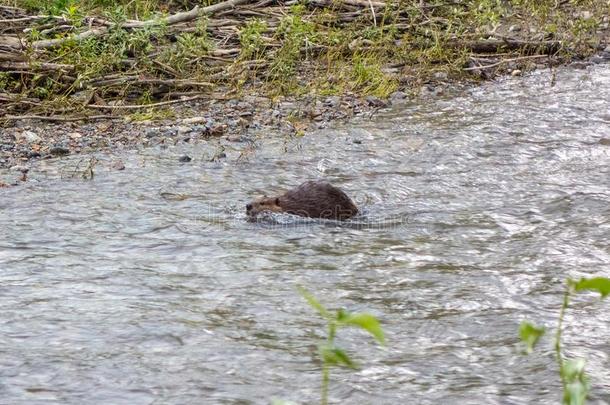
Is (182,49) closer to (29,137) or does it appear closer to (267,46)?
(267,46)

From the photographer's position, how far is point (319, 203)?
5.59 metres

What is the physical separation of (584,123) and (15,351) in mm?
5238

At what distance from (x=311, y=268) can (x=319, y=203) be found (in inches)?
34.4

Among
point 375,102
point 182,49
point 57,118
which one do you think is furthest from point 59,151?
point 375,102

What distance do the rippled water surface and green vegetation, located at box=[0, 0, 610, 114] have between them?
1.23m

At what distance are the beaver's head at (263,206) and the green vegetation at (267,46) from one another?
9.21ft

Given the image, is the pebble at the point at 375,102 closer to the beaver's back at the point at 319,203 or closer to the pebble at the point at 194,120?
the pebble at the point at 194,120

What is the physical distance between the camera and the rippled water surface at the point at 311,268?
3.46 m

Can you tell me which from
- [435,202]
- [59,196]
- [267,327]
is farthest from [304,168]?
[267,327]

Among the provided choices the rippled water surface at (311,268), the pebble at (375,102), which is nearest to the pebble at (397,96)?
the pebble at (375,102)

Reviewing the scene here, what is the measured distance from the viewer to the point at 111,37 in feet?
28.0

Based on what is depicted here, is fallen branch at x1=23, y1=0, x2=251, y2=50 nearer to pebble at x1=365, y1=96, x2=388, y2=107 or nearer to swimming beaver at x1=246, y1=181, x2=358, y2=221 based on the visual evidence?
pebble at x1=365, y1=96, x2=388, y2=107

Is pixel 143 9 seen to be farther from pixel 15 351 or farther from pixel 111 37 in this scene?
pixel 15 351

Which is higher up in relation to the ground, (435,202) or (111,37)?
(111,37)
